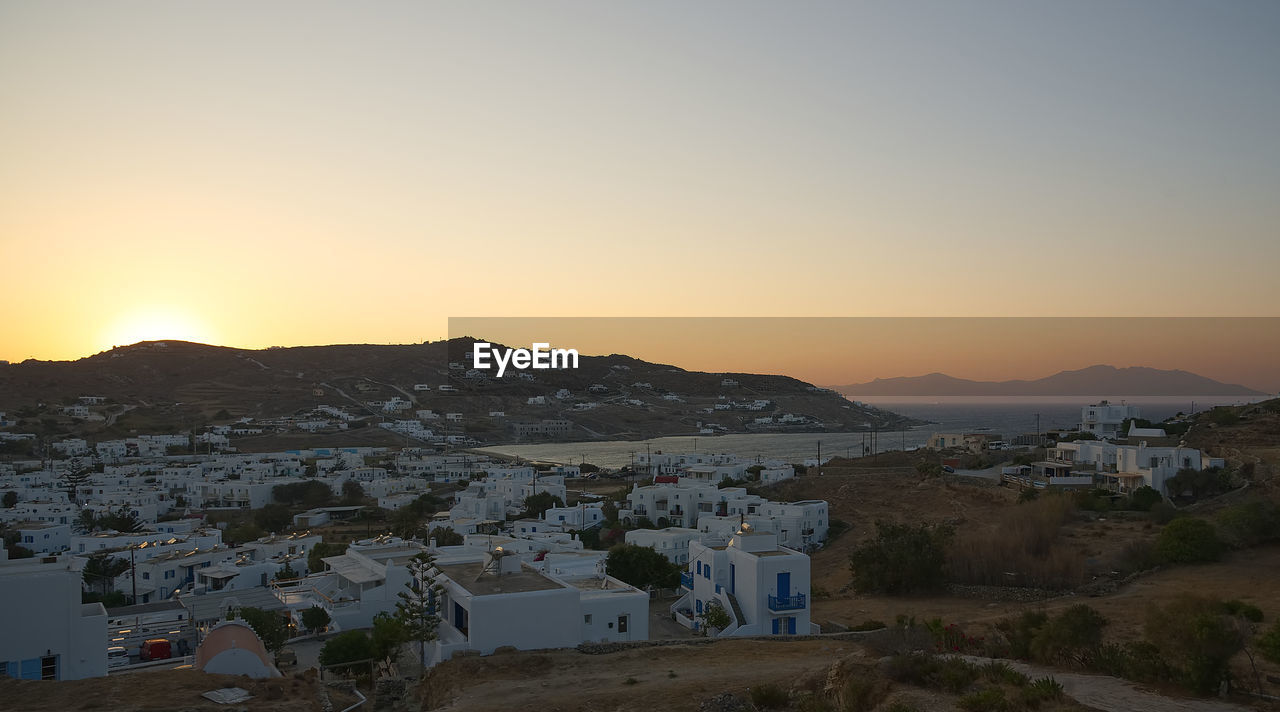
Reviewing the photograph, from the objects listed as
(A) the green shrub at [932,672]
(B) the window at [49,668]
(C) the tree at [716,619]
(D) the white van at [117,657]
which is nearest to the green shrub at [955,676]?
(A) the green shrub at [932,672]

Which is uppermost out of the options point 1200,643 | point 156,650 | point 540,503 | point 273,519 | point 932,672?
point 1200,643

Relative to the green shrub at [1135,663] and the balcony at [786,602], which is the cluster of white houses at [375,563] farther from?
the green shrub at [1135,663]

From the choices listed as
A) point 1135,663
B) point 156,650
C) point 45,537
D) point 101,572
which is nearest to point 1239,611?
point 1135,663

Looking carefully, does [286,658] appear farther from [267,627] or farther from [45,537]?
[45,537]

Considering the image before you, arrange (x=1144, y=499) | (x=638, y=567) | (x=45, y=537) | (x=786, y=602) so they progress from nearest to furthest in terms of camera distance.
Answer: (x=786, y=602)
(x=638, y=567)
(x=1144, y=499)
(x=45, y=537)

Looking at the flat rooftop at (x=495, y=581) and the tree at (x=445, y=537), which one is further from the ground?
the flat rooftop at (x=495, y=581)

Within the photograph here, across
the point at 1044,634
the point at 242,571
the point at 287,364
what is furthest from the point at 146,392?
the point at 1044,634

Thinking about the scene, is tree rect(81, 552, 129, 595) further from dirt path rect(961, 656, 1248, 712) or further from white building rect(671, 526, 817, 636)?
dirt path rect(961, 656, 1248, 712)
